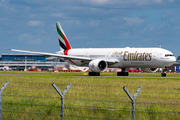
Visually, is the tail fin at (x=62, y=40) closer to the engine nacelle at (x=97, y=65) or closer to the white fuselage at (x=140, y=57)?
the white fuselage at (x=140, y=57)

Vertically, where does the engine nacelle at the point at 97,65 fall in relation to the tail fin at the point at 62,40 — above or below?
below

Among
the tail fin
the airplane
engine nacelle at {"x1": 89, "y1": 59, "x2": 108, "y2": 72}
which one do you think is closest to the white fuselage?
the airplane

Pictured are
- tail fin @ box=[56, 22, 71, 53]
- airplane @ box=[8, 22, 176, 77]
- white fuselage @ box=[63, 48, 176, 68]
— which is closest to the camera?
white fuselage @ box=[63, 48, 176, 68]

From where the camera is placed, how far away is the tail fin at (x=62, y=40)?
185ft

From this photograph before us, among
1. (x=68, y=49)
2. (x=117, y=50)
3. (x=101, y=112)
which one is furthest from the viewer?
(x=68, y=49)

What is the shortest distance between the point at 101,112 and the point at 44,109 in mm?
2480

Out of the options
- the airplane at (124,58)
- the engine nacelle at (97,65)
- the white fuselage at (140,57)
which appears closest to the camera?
the white fuselage at (140,57)

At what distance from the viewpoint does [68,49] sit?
184 ft

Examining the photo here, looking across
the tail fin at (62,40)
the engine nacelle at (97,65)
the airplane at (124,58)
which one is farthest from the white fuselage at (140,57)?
the tail fin at (62,40)

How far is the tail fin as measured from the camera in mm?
56344


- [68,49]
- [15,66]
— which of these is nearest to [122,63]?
[68,49]

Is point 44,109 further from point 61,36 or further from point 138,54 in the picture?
point 61,36

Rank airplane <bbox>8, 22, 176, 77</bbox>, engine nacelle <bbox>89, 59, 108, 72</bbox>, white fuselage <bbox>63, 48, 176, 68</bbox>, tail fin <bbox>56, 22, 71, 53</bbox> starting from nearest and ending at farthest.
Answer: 1. white fuselage <bbox>63, 48, 176, 68</bbox>
2. airplane <bbox>8, 22, 176, 77</bbox>
3. engine nacelle <bbox>89, 59, 108, 72</bbox>
4. tail fin <bbox>56, 22, 71, 53</bbox>

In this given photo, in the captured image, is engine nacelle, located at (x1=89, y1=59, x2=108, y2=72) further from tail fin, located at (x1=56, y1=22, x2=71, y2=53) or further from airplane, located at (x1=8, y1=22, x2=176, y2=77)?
tail fin, located at (x1=56, y1=22, x2=71, y2=53)
